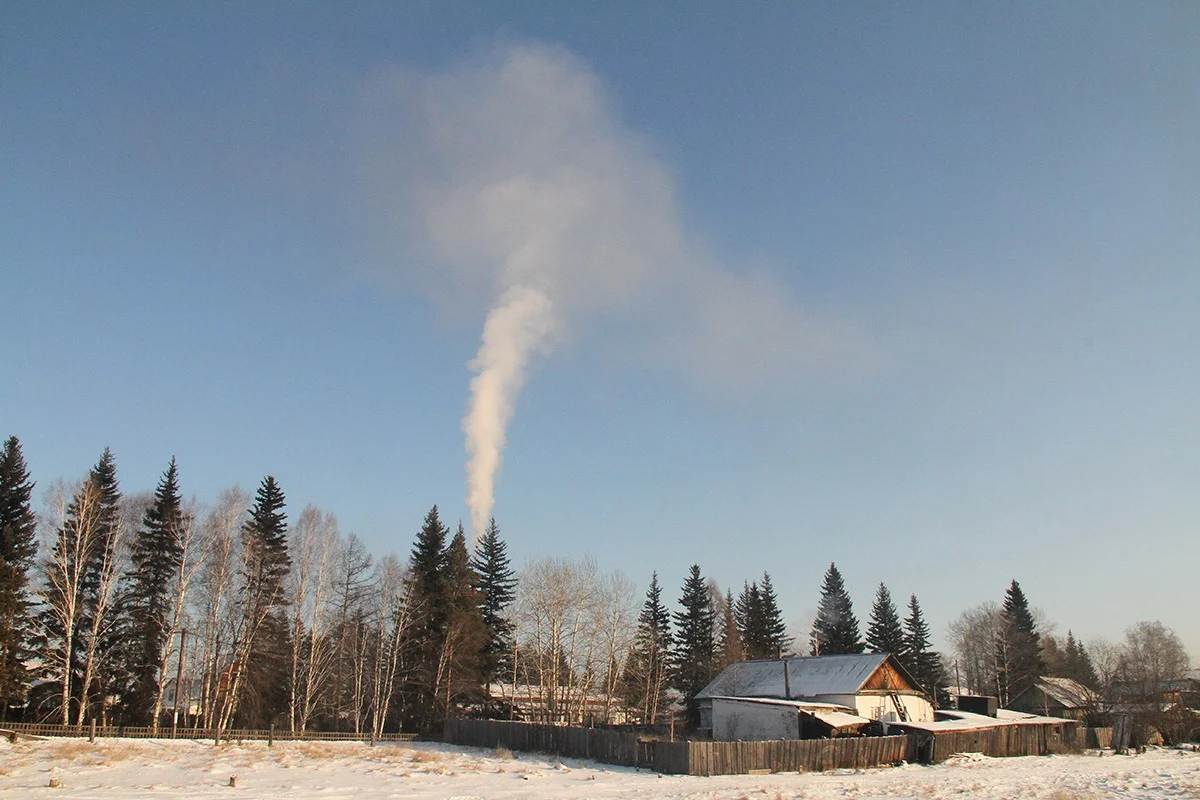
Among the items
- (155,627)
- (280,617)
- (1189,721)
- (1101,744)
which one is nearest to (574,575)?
(280,617)

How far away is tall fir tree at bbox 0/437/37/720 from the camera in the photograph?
3381cm

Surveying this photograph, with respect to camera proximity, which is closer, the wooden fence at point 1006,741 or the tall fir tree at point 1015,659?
the wooden fence at point 1006,741

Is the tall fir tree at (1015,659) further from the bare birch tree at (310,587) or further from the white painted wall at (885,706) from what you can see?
the bare birch tree at (310,587)

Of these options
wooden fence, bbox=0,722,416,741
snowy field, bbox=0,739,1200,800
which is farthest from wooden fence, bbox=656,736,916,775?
wooden fence, bbox=0,722,416,741

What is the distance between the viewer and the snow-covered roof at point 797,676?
55.1m

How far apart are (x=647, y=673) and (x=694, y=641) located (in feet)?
32.7

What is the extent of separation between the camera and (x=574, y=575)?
5991 centimetres

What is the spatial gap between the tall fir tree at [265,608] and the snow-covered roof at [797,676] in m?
30.3

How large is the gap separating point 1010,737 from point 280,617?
4324 centimetres

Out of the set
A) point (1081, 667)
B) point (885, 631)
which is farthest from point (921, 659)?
point (1081, 667)

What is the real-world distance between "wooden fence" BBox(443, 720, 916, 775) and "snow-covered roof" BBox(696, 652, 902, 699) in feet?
53.9

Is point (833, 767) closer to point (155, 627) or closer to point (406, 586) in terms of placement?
point (406, 586)

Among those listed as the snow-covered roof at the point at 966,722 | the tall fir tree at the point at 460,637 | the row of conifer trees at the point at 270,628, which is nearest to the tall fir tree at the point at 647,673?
the row of conifer trees at the point at 270,628

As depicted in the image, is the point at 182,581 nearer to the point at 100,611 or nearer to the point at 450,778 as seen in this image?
the point at 100,611
